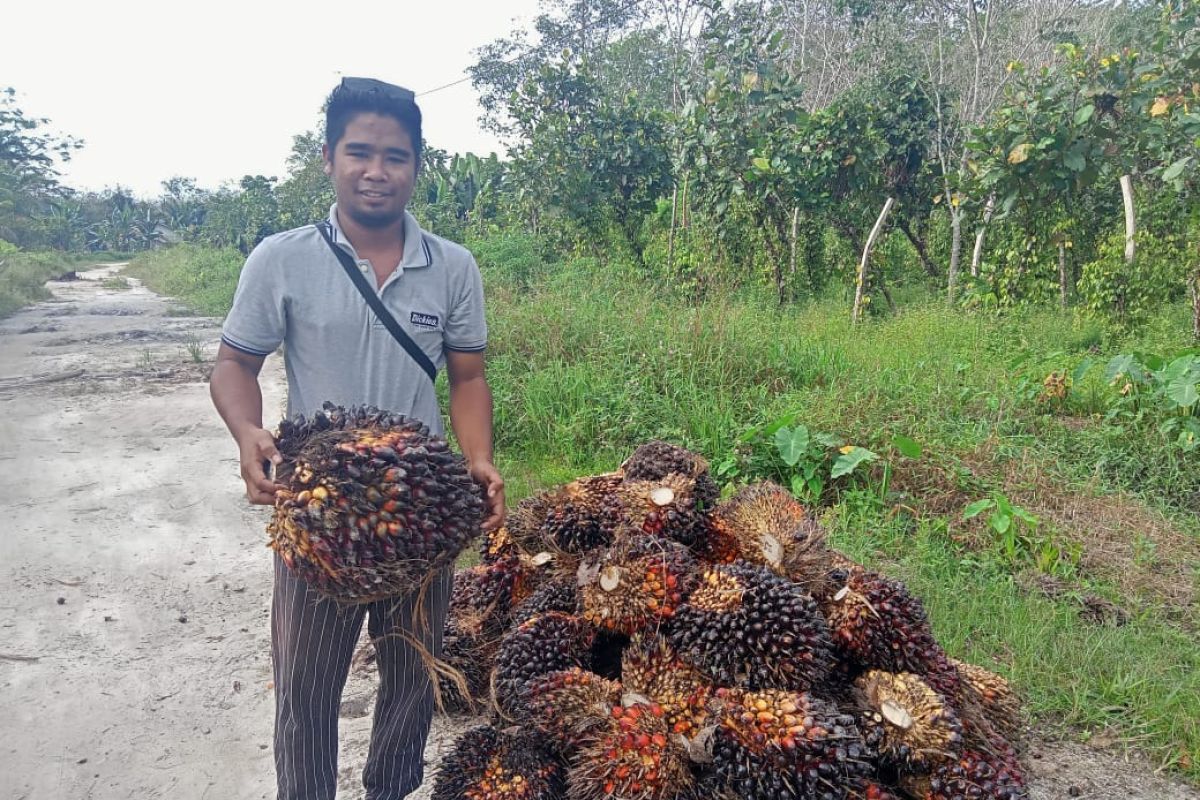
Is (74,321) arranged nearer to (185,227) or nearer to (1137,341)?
(1137,341)

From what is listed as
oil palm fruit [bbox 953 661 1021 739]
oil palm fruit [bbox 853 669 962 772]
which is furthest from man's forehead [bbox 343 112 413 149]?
oil palm fruit [bbox 953 661 1021 739]

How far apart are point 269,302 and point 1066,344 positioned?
6962 millimetres

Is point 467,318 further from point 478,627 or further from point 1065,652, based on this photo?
point 1065,652

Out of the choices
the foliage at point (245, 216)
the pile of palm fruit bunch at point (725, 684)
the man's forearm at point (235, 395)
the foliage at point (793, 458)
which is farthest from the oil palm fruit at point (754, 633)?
the foliage at point (245, 216)

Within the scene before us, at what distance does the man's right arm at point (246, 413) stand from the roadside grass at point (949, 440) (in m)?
2.69

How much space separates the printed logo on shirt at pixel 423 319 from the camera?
2100mm

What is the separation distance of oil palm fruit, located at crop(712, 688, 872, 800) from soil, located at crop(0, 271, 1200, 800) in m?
1.11

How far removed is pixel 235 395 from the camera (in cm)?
200

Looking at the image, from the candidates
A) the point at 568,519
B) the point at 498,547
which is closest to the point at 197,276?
the point at 498,547

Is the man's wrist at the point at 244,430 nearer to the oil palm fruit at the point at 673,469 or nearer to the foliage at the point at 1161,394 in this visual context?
the oil palm fruit at the point at 673,469

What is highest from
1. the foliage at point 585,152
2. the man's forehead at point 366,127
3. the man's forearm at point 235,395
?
the foliage at point 585,152

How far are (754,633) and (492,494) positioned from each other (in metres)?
0.77

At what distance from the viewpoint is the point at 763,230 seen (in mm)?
9727

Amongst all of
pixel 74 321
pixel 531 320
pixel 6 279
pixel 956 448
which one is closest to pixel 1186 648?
pixel 956 448
